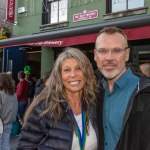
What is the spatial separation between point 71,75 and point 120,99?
17.1 inches

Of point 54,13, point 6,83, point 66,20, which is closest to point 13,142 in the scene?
point 6,83

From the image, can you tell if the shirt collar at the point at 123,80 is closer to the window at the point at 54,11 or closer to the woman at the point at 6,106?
the woman at the point at 6,106

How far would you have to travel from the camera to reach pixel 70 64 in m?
2.64

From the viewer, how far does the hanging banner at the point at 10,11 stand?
522 inches

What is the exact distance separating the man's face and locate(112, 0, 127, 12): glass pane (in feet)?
26.9

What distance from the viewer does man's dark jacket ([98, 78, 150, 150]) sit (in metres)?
2.13

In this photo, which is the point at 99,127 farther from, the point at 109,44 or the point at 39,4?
the point at 39,4

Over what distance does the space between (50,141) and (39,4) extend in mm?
11153

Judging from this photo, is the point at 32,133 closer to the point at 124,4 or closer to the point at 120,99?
the point at 120,99

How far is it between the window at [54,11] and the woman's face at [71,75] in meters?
9.83

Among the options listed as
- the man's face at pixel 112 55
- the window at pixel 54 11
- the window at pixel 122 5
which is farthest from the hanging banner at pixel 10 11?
the man's face at pixel 112 55

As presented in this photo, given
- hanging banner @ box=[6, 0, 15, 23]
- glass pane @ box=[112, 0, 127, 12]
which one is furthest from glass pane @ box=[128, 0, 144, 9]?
hanging banner @ box=[6, 0, 15, 23]

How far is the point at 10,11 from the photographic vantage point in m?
13.5

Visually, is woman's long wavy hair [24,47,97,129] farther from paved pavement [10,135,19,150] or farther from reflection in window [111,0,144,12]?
reflection in window [111,0,144,12]
